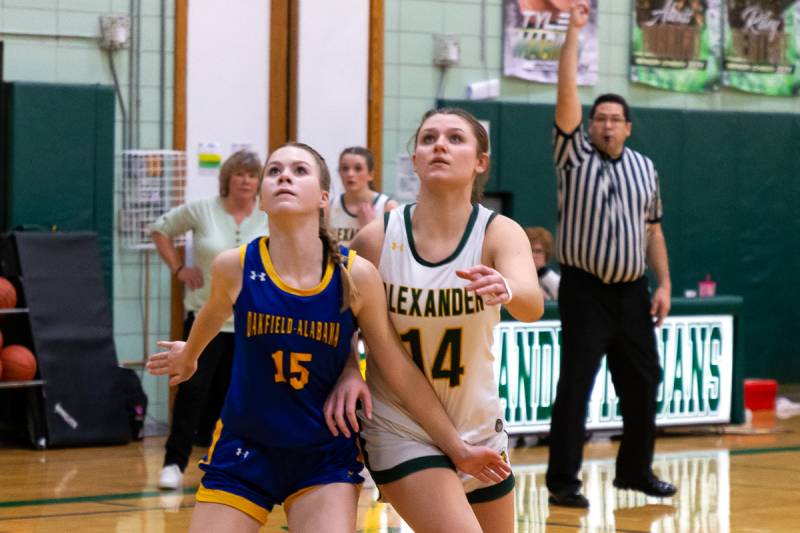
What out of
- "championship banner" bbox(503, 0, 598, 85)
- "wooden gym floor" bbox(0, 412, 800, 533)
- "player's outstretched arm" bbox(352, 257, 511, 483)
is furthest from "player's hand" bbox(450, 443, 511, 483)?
"championship banner" bbox(503, 0, 598, 85)

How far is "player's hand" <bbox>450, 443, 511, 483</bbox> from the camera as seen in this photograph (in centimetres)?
417

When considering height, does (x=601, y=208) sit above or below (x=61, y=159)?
below

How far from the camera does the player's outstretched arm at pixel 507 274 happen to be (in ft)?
12.6

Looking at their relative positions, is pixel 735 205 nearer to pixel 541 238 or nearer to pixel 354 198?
pixel 541 238

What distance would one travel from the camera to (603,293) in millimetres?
7312

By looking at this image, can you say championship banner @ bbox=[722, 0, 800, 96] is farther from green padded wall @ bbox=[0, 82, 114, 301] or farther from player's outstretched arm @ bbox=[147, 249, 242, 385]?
player's outstretched arm @ bbox=[147, 249, 242, 385]

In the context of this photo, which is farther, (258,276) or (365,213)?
(365,213)

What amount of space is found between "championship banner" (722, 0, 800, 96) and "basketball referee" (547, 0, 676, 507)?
597cm

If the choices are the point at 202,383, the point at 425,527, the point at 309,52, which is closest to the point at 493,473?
the point at 425,527

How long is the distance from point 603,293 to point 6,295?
4.13m

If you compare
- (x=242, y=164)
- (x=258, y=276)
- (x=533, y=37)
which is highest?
(x=533, y=37)

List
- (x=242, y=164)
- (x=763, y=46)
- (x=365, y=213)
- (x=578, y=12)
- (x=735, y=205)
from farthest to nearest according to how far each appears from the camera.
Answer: (x=763, y=46), (x=735, y=205), (x=365, y=213), (x=242, y=164), (x=578, y=12)

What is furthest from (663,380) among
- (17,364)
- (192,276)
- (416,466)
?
(416,466)

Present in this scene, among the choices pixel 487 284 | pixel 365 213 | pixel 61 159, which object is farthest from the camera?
pixel 61 159
